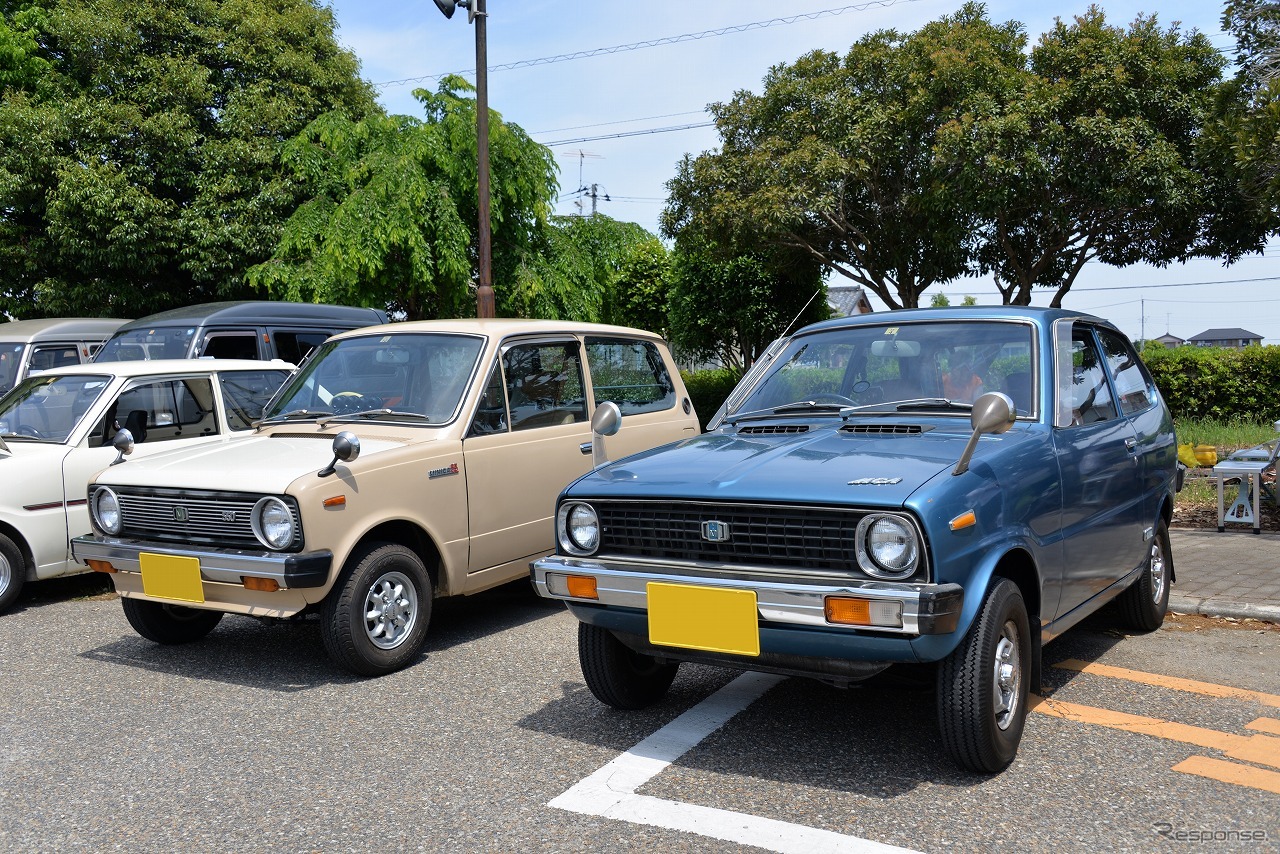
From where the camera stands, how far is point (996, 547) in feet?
11.7

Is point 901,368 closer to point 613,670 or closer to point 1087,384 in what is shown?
point 1087,384

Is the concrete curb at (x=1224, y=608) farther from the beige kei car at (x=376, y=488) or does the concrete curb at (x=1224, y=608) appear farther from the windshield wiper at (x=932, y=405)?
the beige kei car at (x=376, y=488)

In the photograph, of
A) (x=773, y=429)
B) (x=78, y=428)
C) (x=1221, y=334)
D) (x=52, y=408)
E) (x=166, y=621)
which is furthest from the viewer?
(x=1221, y=334)

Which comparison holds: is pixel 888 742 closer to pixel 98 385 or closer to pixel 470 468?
pixel 470 468

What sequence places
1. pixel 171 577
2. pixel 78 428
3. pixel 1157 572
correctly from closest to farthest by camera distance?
1. pixel 171 577
2. pixel 1157 572
3. pixel 78 428

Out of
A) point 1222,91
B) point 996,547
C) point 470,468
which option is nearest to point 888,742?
point 996,547

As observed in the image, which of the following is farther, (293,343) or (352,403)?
(293,343)

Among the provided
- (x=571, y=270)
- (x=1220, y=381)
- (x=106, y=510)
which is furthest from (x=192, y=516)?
(x=1220, y=381)

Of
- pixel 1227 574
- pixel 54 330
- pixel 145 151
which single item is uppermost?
pixel 145 151

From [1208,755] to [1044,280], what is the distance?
19.2 metres

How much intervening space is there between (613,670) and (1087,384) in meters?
2.52

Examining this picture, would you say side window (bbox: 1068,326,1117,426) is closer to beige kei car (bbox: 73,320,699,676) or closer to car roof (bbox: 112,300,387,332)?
beige kei car (bbox: 73,320,699,676)

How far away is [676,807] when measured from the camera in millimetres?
3506

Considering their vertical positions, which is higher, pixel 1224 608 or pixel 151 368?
pixel 151 368
